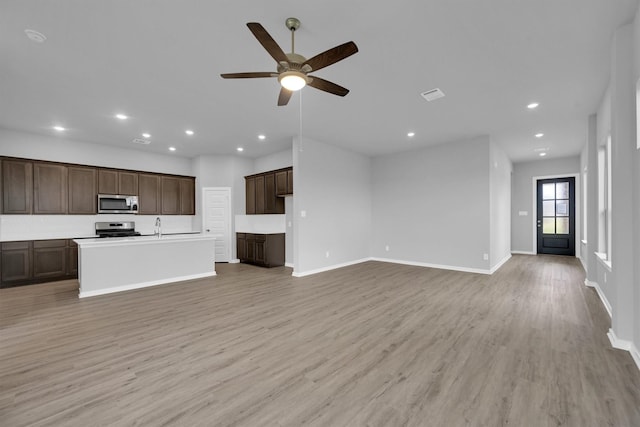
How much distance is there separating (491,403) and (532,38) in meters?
3.12

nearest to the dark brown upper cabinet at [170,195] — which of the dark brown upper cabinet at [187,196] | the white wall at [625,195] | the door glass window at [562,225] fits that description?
the dark brown upper cabinet at [187,196]

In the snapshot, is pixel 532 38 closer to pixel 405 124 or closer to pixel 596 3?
pixel 596 3

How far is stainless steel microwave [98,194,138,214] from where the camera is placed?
19.5ft

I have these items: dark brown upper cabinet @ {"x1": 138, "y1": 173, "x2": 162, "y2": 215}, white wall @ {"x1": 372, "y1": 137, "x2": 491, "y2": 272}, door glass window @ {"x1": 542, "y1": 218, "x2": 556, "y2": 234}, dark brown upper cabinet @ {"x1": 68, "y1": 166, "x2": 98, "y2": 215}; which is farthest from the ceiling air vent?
door glass window @ {"x1": 542, "y1": 218, "x2": 556, "y2": 234}

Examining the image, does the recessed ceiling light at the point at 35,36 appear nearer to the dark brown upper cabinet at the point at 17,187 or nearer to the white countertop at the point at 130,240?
the white countertop at the point at 130,240

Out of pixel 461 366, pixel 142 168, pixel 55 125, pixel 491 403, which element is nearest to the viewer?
pixel 491 403

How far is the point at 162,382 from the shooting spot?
6.68 feet

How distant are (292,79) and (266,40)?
38 centimetres

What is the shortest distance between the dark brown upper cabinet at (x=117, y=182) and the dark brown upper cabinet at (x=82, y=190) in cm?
12

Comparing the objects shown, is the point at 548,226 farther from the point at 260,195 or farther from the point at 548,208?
the point at 260,195

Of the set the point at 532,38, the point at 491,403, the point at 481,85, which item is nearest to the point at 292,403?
the point at 491,403

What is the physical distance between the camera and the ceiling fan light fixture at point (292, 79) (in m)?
2.22

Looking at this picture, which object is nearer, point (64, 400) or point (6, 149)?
point (64, 400)

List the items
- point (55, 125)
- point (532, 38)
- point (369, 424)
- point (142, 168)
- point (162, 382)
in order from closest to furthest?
point (369, 424) → point (162, 382) → point (532, 38) → point (55, 125) → point (142, 168)
